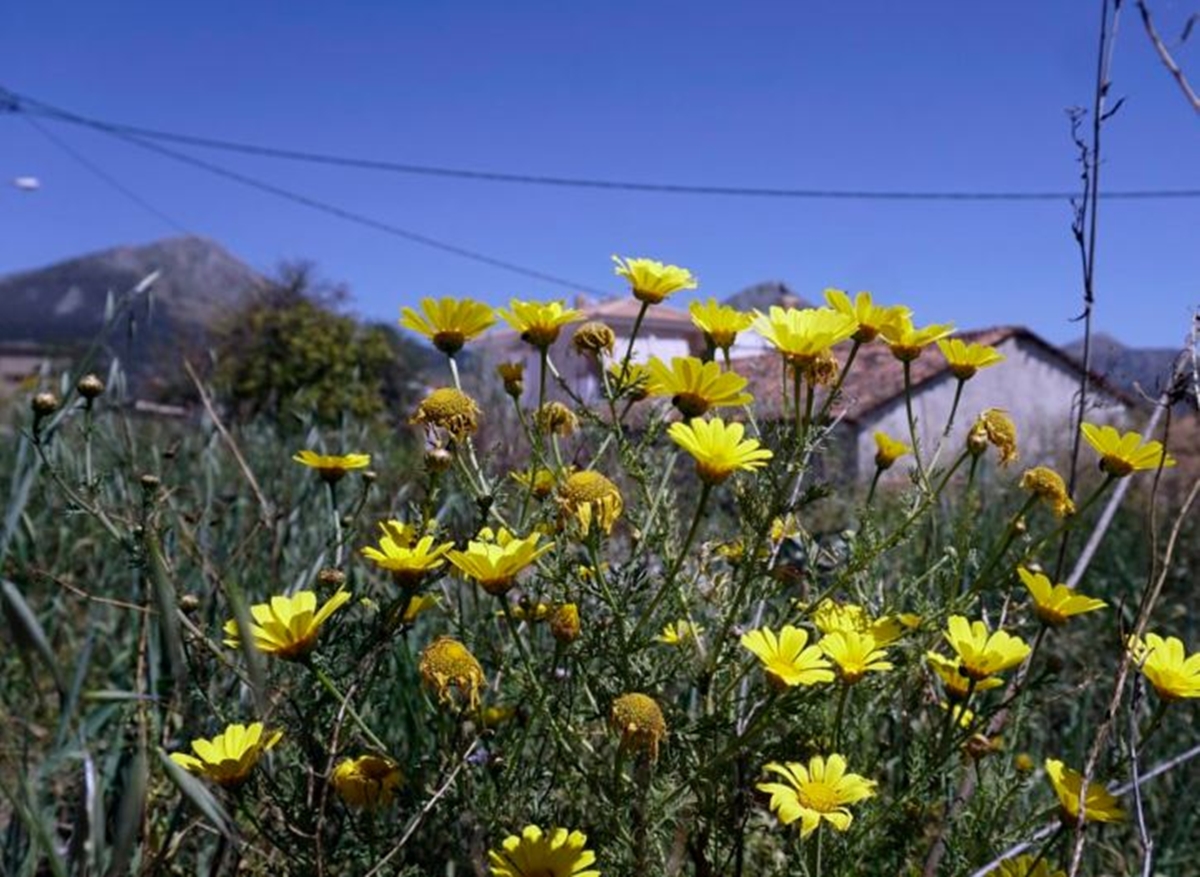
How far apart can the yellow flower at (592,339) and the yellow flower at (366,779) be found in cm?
53

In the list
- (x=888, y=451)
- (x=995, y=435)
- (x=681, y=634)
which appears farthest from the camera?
(x=888, y=451)

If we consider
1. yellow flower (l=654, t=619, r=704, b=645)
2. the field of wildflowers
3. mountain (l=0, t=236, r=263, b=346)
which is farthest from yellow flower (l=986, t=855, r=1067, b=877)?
mountain (l=0, t=236, r=263, b=346)

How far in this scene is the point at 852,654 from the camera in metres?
0.97

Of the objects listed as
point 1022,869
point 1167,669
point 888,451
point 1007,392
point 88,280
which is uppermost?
point 888,451

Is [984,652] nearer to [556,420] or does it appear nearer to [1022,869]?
[1022,869]

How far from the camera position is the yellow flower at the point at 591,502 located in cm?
101

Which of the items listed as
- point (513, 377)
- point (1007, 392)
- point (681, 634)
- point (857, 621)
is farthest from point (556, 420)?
point (1007, 392)

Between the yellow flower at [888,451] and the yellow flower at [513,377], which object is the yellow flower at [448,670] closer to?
the yellow flower at [513,377]

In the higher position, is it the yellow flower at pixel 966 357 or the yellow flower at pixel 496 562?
the yellow flower at pixel 966 357

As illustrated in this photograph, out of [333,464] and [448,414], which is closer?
[448,414]

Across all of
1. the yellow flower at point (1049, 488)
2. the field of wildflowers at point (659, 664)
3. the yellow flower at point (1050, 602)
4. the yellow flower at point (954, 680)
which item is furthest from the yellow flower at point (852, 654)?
the yellow flower at point (1049, 488)

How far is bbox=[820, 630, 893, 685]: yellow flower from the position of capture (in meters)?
0.95

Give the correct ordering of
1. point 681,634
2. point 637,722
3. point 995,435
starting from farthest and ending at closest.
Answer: point 995,435, point 681,634, point 637,722

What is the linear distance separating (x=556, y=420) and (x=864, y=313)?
0.42m
